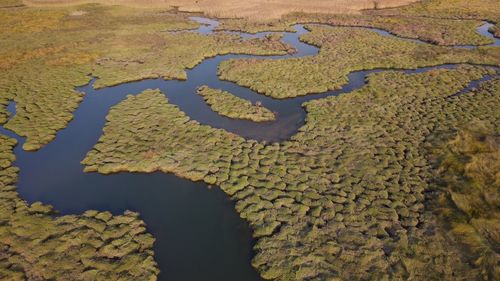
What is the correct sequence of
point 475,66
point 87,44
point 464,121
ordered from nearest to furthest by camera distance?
point 464,121 → point 475,66 → point 87,44

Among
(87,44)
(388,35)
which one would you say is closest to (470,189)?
(388,35)

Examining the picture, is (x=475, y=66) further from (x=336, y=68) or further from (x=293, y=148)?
(x=293, y=148)

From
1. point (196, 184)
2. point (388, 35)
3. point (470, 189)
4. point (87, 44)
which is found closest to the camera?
Answer: point (470, 189)

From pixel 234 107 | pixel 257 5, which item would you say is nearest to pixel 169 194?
pixel 234 107

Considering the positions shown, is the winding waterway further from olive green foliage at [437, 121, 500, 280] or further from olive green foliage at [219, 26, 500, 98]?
olive green foliage at [437, 121, 500, 280]

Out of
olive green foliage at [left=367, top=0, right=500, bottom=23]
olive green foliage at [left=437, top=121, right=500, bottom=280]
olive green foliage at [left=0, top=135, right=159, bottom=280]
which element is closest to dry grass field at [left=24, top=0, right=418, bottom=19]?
olive green foliage at [left=367, top=0, right=500, bottom=23]

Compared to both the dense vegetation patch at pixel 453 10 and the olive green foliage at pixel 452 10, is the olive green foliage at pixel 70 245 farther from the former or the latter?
the olive green foliage at pixel 452 10

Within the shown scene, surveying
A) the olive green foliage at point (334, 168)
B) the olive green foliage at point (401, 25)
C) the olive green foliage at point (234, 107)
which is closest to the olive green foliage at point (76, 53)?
the olive green foliage at point (334, 168)
